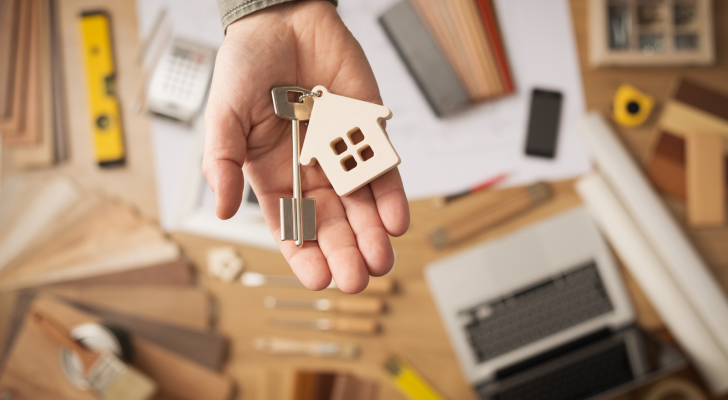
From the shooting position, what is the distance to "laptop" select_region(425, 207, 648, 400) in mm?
1504

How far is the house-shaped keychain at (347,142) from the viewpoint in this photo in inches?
37.2

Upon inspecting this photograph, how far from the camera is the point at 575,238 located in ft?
5.07

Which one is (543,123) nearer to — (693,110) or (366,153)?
(693,110)

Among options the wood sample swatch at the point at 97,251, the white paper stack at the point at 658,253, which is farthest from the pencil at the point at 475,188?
the wood sample swatch at the point at 97,251

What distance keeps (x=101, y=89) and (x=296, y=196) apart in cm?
114

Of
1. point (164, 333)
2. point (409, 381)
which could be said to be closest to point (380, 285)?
point (409, 381)

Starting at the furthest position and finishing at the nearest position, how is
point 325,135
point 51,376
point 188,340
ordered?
point 188,340
point 51,376
point 325,135

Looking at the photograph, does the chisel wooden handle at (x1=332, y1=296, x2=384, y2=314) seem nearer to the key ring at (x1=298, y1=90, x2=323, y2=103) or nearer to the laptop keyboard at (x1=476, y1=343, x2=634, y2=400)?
the laptop keyboard at (x1=476, y1=343, x2=634, y2=400)

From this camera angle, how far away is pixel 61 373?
1.45 metres

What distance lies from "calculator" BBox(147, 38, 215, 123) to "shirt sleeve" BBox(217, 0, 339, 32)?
0.45m

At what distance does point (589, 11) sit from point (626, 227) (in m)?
0.76

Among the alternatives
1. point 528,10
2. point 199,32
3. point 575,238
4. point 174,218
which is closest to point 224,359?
point 174,218

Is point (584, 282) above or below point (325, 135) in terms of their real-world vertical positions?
below

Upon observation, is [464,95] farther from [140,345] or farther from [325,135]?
[140,345]
